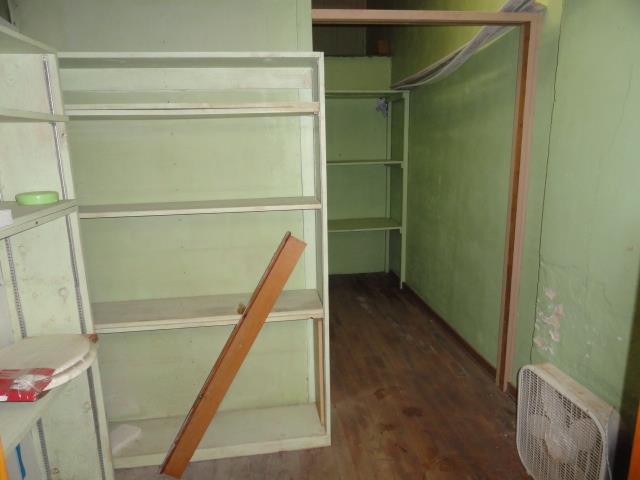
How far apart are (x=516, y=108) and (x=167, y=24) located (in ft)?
6.05

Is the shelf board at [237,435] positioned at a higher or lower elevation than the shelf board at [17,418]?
lower

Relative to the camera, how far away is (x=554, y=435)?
1794mm

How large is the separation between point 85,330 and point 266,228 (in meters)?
0.94

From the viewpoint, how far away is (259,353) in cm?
242

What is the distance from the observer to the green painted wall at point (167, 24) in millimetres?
1934

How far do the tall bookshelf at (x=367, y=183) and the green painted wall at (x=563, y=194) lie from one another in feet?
3.68

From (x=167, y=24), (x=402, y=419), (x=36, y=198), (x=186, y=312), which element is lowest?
(x=402, y=419)

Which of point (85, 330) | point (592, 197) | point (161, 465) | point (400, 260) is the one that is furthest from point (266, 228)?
point (400, 260)

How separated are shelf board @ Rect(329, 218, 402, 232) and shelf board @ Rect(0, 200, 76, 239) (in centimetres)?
298

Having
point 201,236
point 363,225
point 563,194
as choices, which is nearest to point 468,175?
point 563,194

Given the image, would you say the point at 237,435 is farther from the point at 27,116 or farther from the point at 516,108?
the point at 516,108

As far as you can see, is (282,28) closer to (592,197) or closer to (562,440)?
(592,197)

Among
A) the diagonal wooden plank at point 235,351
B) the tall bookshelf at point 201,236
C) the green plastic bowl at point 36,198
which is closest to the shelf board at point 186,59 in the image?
the tall bookshelf at point 201,236

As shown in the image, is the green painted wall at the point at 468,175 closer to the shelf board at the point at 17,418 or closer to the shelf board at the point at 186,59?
the shelf board at the point at 186,59
